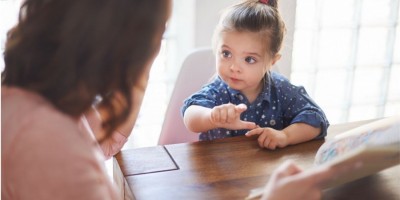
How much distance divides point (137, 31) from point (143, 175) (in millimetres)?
365

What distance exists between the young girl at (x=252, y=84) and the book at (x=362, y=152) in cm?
27

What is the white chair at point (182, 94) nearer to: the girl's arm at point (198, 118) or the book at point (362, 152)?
the girl's arm at point (198, 118)

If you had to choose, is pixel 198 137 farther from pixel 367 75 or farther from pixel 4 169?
pixel 367 75

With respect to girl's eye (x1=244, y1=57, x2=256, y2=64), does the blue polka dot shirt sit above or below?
below

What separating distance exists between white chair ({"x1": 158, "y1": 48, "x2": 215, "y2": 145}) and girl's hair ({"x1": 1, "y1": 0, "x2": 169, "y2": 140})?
0.83m

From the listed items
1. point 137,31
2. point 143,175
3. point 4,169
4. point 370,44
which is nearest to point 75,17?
point 137,31

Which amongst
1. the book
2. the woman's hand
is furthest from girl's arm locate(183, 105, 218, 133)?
the woman's hand

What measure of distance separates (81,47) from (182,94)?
3.00 ft

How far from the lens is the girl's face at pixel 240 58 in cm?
129

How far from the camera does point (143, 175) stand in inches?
36.1

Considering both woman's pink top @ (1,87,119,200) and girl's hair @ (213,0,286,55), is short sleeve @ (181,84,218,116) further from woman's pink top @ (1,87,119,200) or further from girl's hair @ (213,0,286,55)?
woman's pink top @ (1,87,119,200)

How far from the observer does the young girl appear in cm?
124

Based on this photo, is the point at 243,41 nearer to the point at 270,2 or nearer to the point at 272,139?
the point at 270,2

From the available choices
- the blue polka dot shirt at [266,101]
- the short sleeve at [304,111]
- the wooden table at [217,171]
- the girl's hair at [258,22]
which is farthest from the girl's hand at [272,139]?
the girl's hair at [258,22]
